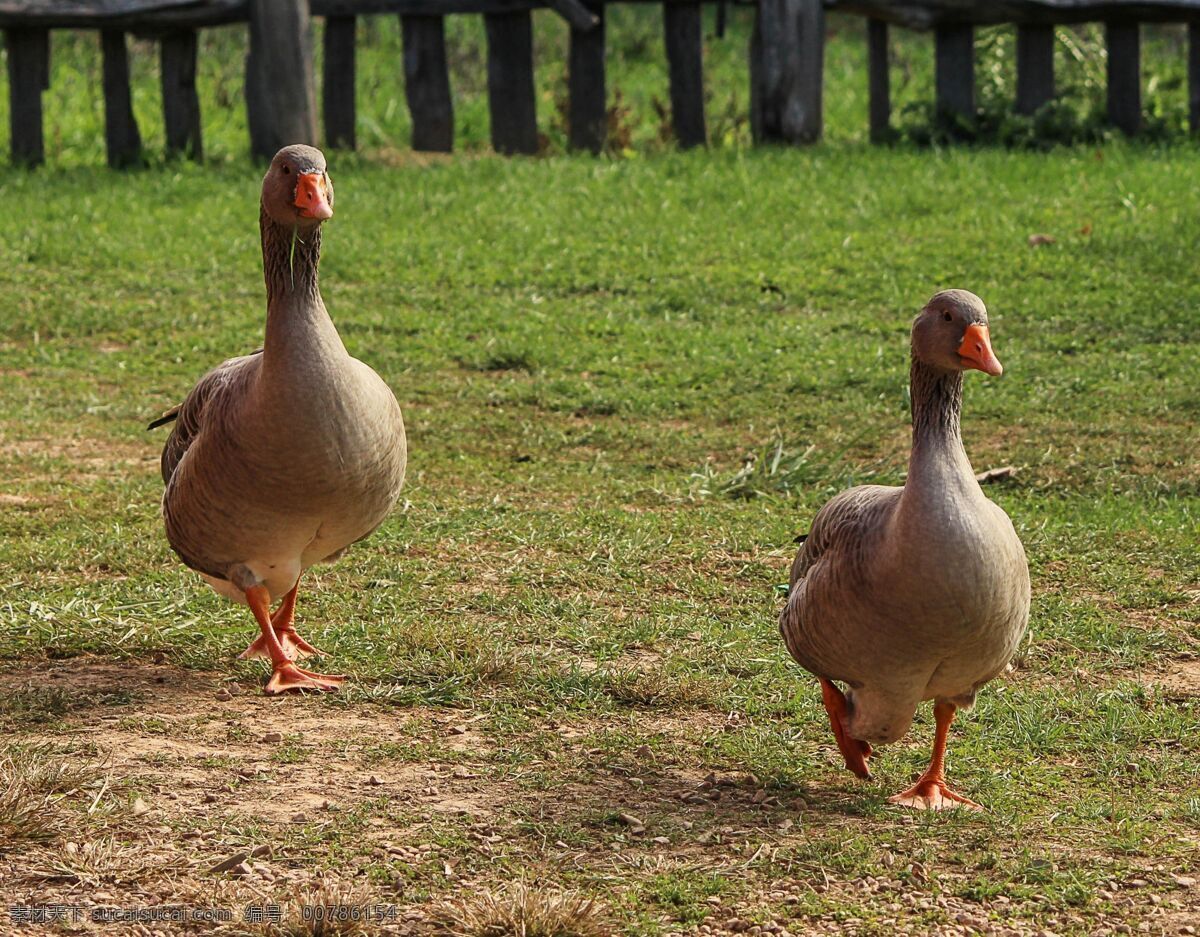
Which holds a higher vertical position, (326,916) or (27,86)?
(27,86)

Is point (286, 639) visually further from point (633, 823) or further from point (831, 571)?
point (831, 571)

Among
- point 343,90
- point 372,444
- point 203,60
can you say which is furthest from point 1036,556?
point 203,60

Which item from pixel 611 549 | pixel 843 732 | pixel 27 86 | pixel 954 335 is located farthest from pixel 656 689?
pixel 27 86

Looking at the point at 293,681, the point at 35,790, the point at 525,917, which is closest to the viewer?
the point at 525,917

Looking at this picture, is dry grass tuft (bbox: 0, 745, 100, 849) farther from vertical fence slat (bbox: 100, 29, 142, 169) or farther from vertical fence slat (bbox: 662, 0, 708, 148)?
vertical fence slat (bbox: 662, 0, 708, 148)

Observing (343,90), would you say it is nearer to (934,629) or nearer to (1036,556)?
(1036,556)

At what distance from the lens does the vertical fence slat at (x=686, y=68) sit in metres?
12.2

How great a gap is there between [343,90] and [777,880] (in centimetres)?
959

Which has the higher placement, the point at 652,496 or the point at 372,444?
the point at 372,444

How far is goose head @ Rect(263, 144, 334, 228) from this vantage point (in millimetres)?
4812

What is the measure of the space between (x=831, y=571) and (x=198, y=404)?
231 cm

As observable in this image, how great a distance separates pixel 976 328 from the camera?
13.8 feet

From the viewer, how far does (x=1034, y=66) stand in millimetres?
12156

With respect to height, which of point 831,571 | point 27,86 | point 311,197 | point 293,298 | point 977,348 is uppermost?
point 27,86
